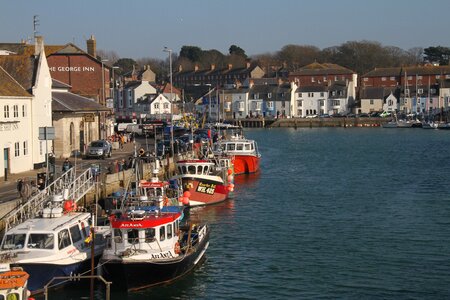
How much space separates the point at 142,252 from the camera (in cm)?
2638

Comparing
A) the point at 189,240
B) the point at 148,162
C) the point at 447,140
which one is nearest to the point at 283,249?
the point at 189,240

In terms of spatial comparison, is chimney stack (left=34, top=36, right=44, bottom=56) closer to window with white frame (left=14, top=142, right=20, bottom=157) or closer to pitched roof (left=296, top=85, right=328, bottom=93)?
window with white frame (left=14, top=142, right=20, bottom=157)

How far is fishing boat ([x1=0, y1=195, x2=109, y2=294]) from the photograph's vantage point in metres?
25.0

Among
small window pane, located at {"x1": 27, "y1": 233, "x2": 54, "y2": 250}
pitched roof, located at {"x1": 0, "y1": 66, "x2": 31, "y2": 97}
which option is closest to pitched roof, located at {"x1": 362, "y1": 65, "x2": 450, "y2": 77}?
pitched roof, located at {"x1": 0, "y1": 66, "x2": 31, "y2": 97}

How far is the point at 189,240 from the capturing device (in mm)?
29172

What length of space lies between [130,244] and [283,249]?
9.05 metres

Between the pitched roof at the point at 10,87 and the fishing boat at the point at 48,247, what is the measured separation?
→ 1907 cm

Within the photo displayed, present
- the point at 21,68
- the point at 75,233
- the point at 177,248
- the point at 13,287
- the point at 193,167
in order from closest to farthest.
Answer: the point at 13,287
the point at 75,233
the point at 177,248
the point at 193,167
the point at 21,68

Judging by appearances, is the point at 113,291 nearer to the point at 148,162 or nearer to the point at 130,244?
the point at 130,244

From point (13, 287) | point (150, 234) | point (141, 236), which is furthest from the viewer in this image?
point (150, 234)

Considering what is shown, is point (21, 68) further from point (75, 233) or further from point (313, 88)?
point (313, 88)

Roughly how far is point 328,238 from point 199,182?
11.3 metres

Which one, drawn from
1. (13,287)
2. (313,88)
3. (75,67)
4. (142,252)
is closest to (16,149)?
(142,252)

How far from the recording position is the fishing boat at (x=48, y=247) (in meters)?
25.0
